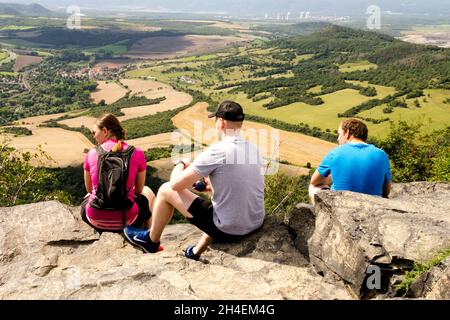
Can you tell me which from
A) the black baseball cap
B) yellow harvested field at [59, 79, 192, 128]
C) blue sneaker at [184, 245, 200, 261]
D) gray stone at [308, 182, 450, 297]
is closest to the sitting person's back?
gray stone at [308, 182, 450, 297]

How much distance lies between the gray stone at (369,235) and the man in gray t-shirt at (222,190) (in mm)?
1079

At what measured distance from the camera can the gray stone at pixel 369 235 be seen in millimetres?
4359

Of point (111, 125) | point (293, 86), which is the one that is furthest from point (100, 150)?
point (293, 86)

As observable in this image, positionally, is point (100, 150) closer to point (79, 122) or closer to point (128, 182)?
point (128, 182)

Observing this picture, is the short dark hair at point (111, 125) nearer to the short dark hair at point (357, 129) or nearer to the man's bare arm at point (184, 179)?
the man's bare arm at point (184, 179)

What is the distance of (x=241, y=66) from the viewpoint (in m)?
177

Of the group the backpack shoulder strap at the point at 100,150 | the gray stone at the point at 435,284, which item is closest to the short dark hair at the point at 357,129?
the gray stone at the point at 435,284

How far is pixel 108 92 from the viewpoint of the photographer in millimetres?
136750

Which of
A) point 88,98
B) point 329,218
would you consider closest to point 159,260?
point 329,218

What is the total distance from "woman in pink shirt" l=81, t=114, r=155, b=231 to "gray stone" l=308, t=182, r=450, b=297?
9.83 feet

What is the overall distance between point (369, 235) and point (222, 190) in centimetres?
203

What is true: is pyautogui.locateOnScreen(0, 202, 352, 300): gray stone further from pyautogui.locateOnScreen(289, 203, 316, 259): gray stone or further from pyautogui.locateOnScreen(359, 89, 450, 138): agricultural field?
pyautogui.locateOnScreen(359, 89, 450, 138): agricultural field
